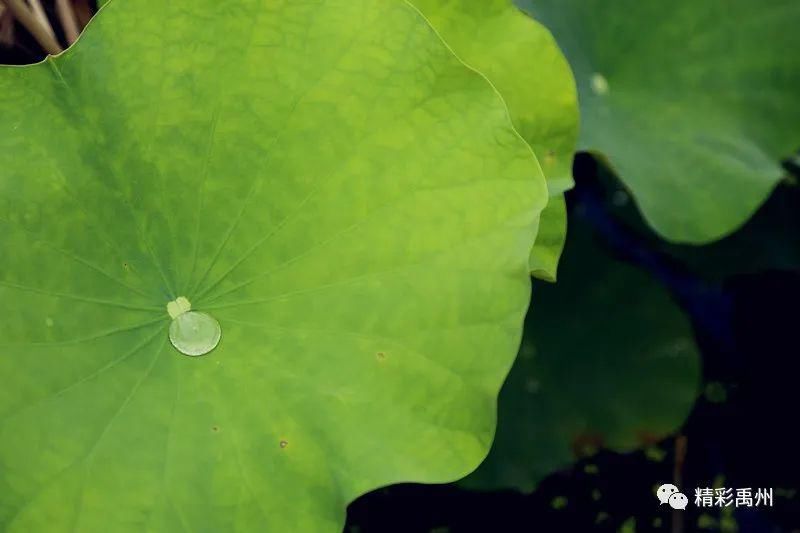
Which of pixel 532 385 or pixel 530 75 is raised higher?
pixel 530 75

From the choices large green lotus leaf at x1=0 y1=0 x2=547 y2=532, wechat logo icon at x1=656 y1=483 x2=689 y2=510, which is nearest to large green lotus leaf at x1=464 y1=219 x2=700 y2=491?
wechat logo icon at x1=656 y1=483 x2=689 y2=510

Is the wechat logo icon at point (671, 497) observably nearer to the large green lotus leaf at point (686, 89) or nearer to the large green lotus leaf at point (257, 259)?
the large green lotus leaf at point (686, 89)

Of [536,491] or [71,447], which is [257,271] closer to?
[71,447]

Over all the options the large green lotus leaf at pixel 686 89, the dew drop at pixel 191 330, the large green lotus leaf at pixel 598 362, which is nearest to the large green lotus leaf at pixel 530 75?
the large green lotus leaf at pixel 686 89

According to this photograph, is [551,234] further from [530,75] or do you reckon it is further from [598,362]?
[598,362]

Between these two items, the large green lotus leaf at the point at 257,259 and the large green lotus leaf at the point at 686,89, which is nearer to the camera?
the large green lotus leaf at the point at 257,259
